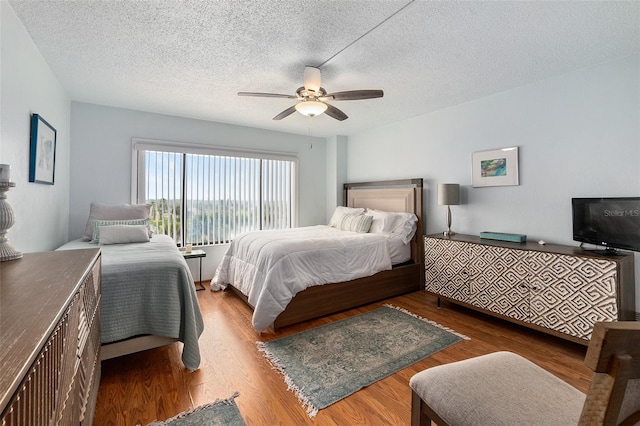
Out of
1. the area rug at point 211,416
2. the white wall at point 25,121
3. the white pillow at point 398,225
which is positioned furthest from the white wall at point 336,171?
the area rug at point 211,416

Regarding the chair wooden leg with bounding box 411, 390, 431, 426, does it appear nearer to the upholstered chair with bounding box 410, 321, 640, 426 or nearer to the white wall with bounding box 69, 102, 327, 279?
the upholstered chair with bounding box 410, 321, 640, 426

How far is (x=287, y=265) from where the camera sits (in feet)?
9.23

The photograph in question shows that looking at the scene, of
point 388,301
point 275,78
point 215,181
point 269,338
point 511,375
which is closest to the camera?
point 511,375

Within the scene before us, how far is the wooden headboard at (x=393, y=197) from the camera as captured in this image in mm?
4020

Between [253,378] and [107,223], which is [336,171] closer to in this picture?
[107,223]

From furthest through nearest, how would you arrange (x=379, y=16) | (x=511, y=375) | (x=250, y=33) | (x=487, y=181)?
1. (x=487, y=181)
2. (x=250, y=33)
3. (x=379, y=16)
4. (x=511, y=375)

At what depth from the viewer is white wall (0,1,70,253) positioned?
1.78 metres

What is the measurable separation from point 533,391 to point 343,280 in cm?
215

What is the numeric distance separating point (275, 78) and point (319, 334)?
251 cm

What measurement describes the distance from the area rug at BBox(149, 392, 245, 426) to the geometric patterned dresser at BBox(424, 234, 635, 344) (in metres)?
2.49

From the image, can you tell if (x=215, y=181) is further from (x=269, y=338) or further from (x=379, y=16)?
(x=379, y=16)

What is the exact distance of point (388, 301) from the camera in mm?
3541

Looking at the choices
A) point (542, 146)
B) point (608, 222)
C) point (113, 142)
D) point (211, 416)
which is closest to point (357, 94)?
point (542, 146)

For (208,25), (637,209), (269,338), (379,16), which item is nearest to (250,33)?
(208,25)
